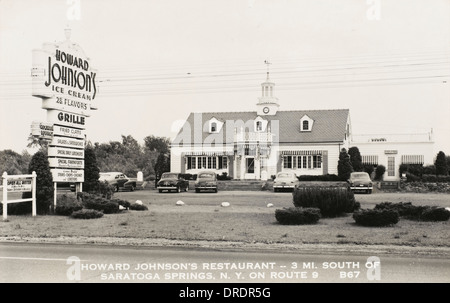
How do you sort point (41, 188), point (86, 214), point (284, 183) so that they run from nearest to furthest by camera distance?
point (86, 214) → point (41, 188) → point (284, 183)

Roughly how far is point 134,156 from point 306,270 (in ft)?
183

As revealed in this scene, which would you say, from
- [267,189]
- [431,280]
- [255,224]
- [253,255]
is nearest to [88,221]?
[255,224]

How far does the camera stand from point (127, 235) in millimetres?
15094

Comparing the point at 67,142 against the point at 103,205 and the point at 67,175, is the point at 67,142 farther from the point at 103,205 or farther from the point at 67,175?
the point at 103,205

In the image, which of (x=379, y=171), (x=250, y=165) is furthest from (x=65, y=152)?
(x=379, y=171)

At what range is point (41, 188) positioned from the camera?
19406 mm

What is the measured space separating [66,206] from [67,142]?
2.48m

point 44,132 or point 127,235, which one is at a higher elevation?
point 44,132

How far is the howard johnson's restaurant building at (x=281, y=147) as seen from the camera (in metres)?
49.5

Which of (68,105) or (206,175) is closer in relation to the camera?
(68,105)

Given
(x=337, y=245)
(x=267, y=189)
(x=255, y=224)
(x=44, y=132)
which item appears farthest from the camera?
(x=267, y=189)

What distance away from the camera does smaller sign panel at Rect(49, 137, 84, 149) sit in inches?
781

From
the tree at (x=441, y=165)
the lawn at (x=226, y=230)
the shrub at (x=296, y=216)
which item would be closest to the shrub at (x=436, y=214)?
the lawn at (x=226, y=230)
